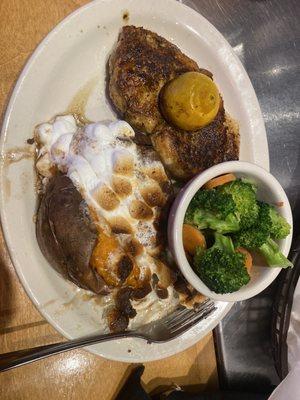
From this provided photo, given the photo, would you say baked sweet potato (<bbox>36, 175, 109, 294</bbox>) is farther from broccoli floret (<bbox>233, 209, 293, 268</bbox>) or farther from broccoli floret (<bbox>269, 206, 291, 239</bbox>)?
broccoli floret (<bbox>269, 206, 291, 239</bbox>)

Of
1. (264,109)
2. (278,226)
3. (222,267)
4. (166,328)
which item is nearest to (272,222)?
(278,226)

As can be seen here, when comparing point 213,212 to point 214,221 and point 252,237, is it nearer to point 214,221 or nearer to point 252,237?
point 214,221

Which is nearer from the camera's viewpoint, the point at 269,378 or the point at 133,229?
the point at 133,229

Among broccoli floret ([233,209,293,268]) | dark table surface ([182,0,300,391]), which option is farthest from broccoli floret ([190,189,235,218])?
dark table surface ([182,0,300,391])

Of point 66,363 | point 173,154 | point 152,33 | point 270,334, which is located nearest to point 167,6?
point 152,33

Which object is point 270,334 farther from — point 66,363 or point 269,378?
point 66,363

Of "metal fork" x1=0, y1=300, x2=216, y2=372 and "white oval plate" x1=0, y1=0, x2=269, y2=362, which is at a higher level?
"white oval plate" x1=0, y1=0, x2=269, y2=362
